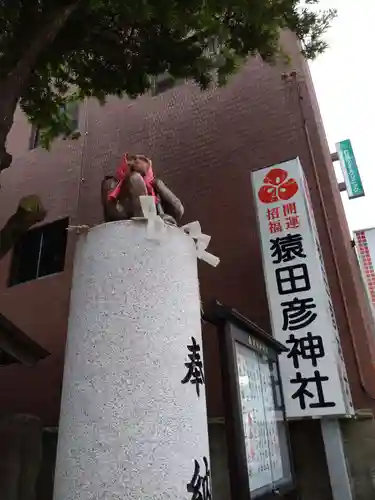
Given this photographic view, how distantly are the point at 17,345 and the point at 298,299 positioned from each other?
371 cm

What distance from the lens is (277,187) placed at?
243 inches

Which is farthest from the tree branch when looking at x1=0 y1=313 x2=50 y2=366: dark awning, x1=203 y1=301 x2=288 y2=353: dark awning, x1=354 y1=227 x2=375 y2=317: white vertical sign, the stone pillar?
x1=354 y1=227 x2=375 y2=317: white vertical sign

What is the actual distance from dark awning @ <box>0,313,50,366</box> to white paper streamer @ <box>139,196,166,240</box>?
9.21 feet

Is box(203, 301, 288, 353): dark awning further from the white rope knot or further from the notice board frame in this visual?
the white rope knot

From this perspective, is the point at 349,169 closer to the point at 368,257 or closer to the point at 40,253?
the point at 368,257

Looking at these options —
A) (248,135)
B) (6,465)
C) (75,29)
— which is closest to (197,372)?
(6,465)

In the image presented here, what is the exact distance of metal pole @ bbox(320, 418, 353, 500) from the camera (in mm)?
4871

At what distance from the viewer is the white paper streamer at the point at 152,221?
3.43 m

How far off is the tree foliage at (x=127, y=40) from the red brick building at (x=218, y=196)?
5.34ft

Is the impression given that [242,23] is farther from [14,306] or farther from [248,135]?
[14,306]

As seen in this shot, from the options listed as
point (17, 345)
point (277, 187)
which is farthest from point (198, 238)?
point (17, 345)

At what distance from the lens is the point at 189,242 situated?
366 centimetres

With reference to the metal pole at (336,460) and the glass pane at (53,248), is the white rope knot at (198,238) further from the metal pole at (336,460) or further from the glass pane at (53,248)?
the glass pane at (53,248)

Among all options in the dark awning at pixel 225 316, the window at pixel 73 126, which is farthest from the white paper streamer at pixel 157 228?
the window at pixel 73 126
